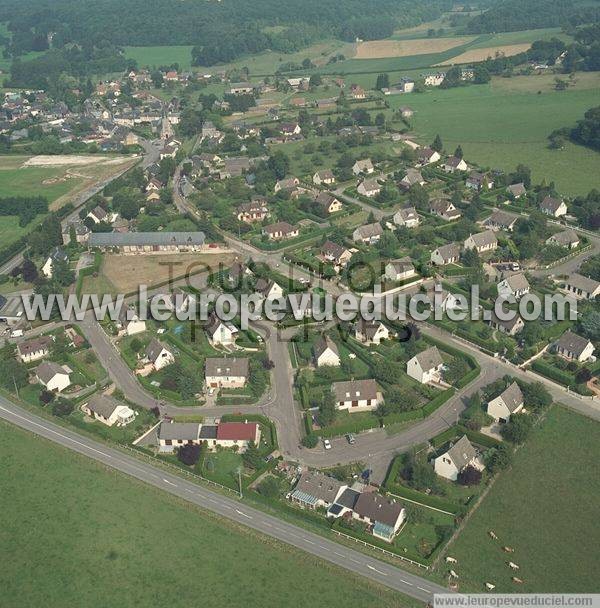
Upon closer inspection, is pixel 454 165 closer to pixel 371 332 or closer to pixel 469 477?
pixel 371 332

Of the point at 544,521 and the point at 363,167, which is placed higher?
the point at 363,167

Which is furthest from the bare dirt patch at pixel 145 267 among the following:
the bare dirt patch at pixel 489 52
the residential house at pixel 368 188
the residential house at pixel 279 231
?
the bare dirt patch at pixel 489 52

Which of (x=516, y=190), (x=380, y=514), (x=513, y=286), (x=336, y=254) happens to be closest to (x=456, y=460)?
(x=380, y=514)

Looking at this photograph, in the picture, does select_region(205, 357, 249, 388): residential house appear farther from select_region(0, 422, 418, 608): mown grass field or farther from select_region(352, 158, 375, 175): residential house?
select_region(352, 158, 375, 175): residential house

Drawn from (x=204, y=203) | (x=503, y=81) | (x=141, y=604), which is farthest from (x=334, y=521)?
(x=503, y=81)

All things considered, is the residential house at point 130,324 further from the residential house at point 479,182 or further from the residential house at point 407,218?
the residential house at point 479,182

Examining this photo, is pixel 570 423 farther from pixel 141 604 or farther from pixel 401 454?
pixel 141 604

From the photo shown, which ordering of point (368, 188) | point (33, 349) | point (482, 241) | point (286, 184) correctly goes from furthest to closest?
point (286, 184) < point (368, 188) < point (482, 241) < point (33, 349)

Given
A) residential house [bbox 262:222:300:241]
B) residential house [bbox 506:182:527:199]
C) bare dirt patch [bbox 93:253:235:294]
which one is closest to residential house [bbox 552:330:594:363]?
residential house [bbox 262:222:300:241]
